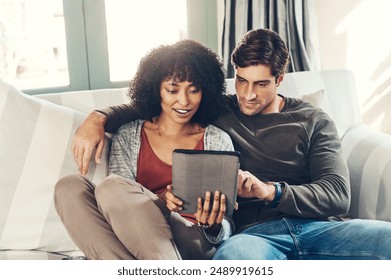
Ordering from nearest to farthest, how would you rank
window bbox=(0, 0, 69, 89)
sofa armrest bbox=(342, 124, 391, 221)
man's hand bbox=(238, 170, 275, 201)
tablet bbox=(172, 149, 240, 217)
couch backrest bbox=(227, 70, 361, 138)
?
tablet bbox=(172, 149, 240, 217)
man's hand bbox=(238, 170, 275, 201)
sofa armrest bbox=(342, 124, 391, 221)
couch backrest bbox=(227, 70, 361, 138)
window bbox=(0, 0, 69, 89)

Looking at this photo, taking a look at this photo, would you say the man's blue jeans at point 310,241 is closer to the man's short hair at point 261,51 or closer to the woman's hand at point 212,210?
the woman's hand at point 212,210

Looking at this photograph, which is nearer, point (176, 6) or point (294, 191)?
point (294, 191)

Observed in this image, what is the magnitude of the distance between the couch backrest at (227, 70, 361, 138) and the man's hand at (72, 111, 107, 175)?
19.0 inches

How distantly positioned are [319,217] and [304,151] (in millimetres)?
137

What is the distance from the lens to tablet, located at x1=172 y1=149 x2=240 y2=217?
0.84 metres

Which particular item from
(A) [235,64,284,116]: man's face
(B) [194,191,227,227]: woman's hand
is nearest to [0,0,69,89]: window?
(A) [235,64,284,116]: man's face

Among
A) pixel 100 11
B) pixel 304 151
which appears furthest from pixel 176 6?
pixel 304 151

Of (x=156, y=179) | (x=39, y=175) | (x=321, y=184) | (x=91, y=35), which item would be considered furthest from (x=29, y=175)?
(x=321, y=184)

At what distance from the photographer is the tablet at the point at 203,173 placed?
2.77ft

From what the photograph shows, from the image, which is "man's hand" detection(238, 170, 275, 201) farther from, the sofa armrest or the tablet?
the sofa armrest

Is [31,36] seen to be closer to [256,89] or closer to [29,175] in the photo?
[29,175]
